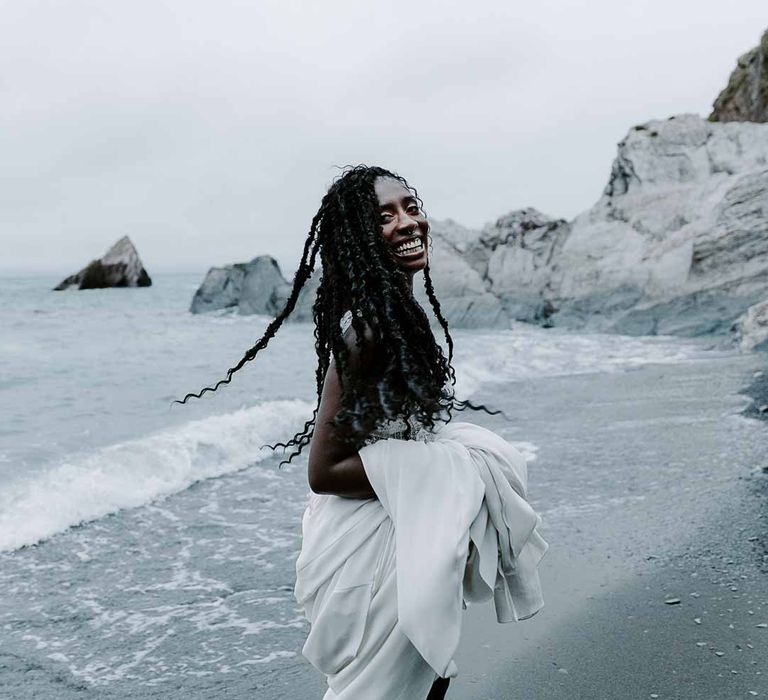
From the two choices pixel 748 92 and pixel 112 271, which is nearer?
pixel 748 92

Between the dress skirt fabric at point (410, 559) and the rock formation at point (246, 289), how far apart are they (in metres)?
31.0

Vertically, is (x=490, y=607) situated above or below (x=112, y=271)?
below

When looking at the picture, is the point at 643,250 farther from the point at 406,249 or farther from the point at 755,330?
the point at 406,249

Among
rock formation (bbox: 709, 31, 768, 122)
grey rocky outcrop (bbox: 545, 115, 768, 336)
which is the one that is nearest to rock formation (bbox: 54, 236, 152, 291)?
grey rocky outcrop (bbox: 545, 115, 768, 336)

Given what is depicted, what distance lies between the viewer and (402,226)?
2426 mm

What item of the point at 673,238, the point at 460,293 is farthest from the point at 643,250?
the point at 460,293

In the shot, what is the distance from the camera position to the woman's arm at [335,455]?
2.22 metres

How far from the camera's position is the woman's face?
2426mm

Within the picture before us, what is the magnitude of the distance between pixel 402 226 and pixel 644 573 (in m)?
3.23

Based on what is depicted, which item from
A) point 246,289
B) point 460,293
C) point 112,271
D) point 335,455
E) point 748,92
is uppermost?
point 748,92

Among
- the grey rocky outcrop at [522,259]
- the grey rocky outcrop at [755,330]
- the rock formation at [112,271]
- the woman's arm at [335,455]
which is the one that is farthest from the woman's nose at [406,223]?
the rock formation at [112,271]

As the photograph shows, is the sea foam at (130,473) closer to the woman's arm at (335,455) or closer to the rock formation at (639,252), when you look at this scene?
the woman's arm at (335,455)

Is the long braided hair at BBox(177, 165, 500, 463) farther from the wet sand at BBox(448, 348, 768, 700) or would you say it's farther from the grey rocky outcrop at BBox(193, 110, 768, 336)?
the grey rocky outcrop at BBox(193, 110, 768, 336)

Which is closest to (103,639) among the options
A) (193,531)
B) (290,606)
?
(290,606)
